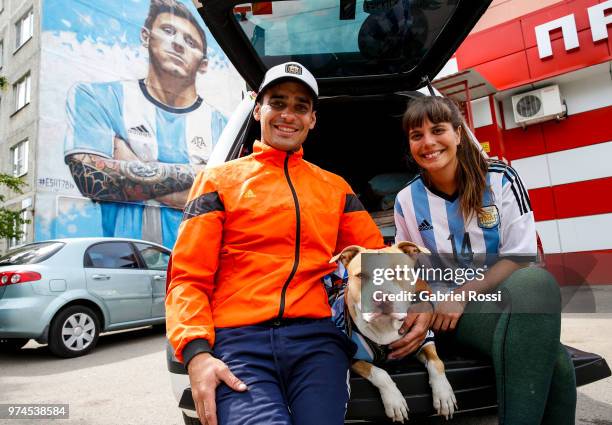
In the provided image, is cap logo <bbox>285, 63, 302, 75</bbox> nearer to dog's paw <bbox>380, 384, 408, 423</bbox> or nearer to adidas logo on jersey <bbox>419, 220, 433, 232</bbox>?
adidas logo on jersey <bbox>419, 220, 433, 232</bbox>

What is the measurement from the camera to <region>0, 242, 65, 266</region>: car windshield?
5139mm

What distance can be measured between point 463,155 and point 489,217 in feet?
1.20

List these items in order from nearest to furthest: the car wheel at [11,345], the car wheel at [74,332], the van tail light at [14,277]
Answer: the van tail light at [14,277] < the car wheel at [74,332] < the car wheel at [11,345]

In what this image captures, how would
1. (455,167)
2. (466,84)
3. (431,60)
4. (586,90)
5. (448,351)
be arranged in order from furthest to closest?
1. (586,90)
2. (466,84)
3. (431,60)
4. (455,167)
5. (448,351)

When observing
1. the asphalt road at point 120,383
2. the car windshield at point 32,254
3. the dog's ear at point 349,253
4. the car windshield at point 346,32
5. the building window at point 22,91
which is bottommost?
the asphalt road at point 120,383

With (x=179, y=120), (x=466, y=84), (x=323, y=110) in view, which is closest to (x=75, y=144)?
(x=179, y=120)

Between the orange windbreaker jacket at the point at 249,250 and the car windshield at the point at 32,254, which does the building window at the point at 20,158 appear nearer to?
the car windshield at the point at 32,254

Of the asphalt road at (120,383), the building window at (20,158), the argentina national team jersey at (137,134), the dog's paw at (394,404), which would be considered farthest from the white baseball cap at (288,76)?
the building window at (20,158)

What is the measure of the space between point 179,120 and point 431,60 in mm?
19223

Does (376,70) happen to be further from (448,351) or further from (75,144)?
(75,144)

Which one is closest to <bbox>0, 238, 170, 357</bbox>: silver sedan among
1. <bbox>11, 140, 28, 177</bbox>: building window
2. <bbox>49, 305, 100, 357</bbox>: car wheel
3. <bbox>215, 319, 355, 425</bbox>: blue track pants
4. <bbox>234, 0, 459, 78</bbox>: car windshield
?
<bbox>49, 305, 100, 357</bbox>: car wheel

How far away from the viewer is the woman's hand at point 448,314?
1769mm

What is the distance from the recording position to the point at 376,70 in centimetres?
291

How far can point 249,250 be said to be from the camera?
174 cm
